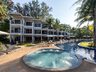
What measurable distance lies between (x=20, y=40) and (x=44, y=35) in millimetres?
11287

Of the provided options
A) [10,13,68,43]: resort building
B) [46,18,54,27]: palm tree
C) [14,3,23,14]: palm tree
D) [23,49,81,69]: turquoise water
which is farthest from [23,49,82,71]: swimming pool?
[14,3,23,14]: palm tree

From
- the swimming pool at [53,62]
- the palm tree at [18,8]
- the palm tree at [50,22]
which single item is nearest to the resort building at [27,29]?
the palm tree at [50,22]

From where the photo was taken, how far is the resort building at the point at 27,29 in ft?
140

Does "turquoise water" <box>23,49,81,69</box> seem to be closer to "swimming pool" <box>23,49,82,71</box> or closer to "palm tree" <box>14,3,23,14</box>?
"swimming pool" <box>23,49,82,71</box>

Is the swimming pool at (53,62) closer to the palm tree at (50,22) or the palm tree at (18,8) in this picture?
the palm tree at (50,22)

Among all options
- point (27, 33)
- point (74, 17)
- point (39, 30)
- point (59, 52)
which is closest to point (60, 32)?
→ point (39, 30)

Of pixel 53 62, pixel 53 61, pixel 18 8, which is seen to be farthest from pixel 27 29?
pixel 53 62

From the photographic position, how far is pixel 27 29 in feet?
156

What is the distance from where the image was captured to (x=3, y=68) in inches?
428

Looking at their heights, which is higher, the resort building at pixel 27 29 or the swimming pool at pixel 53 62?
the resort building at pixel 27 29

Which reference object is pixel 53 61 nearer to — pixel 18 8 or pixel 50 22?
pixel 50 22

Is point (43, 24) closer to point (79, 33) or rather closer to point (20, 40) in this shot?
point (20, 40)

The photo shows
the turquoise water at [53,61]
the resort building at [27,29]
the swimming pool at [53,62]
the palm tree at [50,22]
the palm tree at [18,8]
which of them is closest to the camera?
the swimming pool at [53,62]

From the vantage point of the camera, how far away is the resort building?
140 feet
